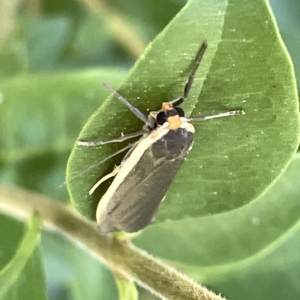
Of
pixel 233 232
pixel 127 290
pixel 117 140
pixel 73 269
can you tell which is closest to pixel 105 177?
pixel 117 140

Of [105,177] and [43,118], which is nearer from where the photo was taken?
[105,177]

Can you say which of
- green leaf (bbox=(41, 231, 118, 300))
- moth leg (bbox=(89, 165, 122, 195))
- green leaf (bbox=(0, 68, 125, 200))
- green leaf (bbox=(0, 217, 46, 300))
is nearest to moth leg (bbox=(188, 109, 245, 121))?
moth leg (bbox=(89, 165, 122, 195))

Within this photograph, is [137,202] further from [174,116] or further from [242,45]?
[242,45]

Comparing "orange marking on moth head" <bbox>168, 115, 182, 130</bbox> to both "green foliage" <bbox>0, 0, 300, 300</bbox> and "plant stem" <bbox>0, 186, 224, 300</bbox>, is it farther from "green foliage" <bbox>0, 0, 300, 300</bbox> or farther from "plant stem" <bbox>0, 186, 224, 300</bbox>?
"plant stem" <bbox>0, 186, 224, 300</bbox>

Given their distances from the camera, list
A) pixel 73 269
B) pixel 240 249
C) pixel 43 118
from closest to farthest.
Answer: pixel 240 249, pixel 43 118, pixel 73 269

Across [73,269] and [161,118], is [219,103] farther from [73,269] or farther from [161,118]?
[73,269]

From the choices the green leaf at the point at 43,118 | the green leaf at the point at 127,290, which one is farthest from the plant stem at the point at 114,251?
the green leaf at the point at 43,118
